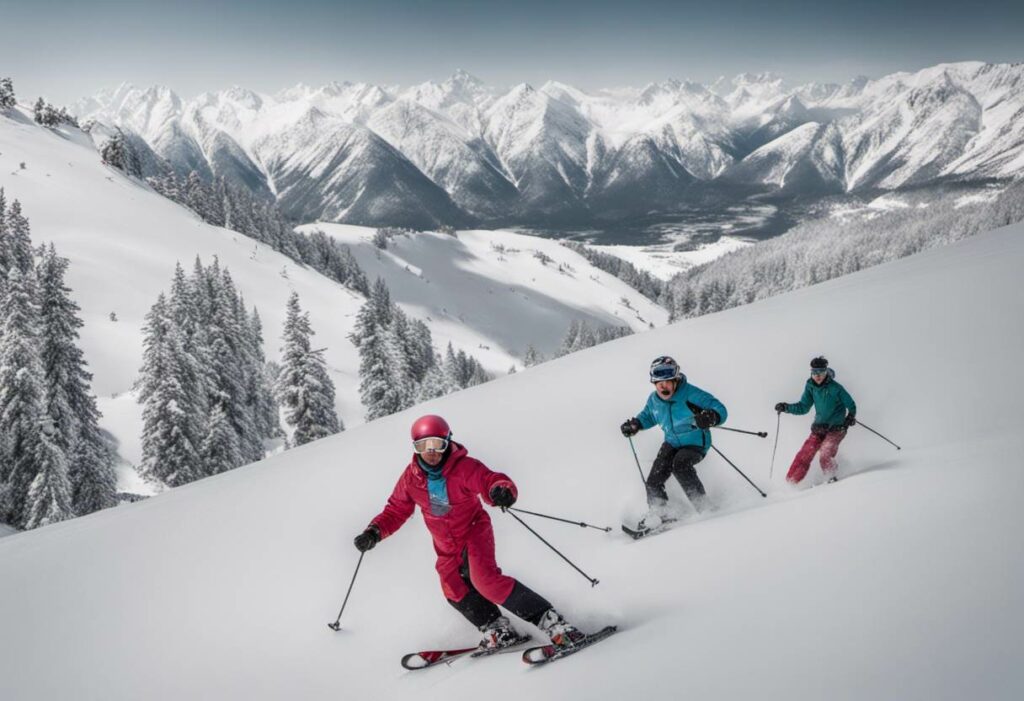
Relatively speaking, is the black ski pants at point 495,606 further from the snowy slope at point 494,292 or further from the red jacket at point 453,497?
the snowy slope at point 494,292

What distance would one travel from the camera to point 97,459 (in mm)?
26406

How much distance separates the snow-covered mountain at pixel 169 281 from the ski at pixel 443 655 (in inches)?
1588

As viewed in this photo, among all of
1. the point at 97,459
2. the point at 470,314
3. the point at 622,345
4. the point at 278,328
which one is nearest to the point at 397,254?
the point at 470,314

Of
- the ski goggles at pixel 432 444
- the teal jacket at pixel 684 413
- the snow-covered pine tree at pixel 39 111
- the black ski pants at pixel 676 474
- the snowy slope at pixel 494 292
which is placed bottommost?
the snowy slope at pixel 494 292

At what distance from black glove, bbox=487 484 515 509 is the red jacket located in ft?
0.29

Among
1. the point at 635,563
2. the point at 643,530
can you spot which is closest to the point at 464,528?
the point at 635,563

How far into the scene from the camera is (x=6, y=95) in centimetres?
9706

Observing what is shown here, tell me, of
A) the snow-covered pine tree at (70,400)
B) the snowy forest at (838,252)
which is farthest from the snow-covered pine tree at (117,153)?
the snowy forest at (838,252)

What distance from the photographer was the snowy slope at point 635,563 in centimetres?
355

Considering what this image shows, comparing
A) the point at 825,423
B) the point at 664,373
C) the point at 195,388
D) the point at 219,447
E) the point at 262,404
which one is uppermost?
the point at 664,373

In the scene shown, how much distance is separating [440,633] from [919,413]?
7921mm

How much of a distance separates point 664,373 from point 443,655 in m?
3.99

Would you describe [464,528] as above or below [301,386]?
above

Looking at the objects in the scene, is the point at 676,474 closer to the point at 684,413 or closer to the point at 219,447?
the point at 684,413
